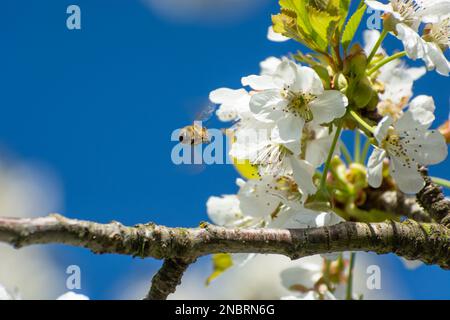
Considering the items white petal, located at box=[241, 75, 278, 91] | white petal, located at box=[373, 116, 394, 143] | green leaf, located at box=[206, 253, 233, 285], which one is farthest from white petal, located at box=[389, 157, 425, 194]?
green leaf, located at box=[206, 253, 233, 285]

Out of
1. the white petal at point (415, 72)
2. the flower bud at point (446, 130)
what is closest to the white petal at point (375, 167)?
the flower bud at point (446, 130)

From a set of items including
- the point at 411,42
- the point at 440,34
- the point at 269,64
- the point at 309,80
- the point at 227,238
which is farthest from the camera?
the point at 269,64

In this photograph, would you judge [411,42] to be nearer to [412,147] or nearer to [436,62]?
[436,62]

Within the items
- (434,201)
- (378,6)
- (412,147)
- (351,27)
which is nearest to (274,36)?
(351,27)

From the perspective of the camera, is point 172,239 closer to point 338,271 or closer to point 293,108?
point 293,108

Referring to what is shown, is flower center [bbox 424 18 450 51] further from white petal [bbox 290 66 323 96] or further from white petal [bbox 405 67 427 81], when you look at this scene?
white petal [bbox 405 67 427 81]
